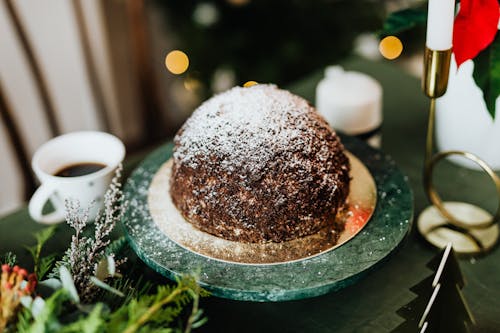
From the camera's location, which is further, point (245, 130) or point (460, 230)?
point (460, 230)

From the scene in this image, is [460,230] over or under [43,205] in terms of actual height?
under

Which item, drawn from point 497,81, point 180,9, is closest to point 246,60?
point 180,9

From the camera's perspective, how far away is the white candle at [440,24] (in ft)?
2.45

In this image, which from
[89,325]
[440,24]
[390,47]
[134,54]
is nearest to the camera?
[89,325]

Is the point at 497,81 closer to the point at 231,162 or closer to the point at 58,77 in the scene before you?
the point at 231,162

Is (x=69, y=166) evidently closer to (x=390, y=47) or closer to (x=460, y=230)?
(x=460, y=230)

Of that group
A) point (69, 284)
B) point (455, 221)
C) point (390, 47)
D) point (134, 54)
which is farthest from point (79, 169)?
point (390, 47)

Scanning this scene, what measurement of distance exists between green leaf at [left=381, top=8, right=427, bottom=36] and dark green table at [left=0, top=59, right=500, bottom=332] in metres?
0.31

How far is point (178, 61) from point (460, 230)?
1.40 m

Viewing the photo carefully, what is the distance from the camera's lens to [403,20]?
1005 mm

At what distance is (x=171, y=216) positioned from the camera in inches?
34.5

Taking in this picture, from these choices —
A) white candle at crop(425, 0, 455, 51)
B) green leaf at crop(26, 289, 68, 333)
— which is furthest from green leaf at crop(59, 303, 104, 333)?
white candle at crop(425, 0, 455, 51)

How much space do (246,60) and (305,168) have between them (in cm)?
125

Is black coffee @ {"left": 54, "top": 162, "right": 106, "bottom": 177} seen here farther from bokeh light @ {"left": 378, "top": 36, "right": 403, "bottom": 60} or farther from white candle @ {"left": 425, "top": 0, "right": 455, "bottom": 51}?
bokeh light @ {"left": 378, "top": 36, "right": 403, "bottom": 60}
